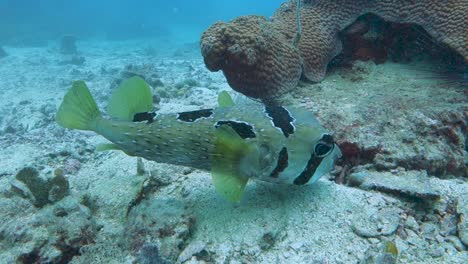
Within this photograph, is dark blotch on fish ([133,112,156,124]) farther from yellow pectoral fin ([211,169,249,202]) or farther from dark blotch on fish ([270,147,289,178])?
dark blotch on fish ([270,147,289,178])

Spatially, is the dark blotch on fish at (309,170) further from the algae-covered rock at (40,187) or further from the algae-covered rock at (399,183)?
the algae-covered rock at (40,187)

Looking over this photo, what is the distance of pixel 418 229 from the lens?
108 inches

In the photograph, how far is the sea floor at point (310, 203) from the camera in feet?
8.55

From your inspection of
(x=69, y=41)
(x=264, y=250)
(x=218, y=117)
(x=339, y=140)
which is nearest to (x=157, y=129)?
(x=218, y=117)

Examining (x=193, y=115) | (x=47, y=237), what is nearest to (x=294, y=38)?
(x=193, y=115)

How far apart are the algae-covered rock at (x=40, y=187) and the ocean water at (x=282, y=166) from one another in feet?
0.05

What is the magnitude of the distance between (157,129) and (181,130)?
0.73 ft

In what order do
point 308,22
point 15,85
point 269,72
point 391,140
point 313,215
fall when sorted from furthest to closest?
point 15,85 → point 308,22 → point 269,72 → point 391,140 → point 313,215

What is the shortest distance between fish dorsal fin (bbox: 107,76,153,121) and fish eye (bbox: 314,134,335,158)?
162 cm

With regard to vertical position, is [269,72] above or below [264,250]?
above

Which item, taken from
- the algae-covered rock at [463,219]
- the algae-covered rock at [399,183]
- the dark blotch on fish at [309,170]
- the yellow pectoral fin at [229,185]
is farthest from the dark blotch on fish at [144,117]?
the algae-covered rock at [463,219]

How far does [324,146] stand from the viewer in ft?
8.80

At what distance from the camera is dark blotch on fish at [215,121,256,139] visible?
108 inches

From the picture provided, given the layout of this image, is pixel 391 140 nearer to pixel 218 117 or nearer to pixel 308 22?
pixel 218 117
